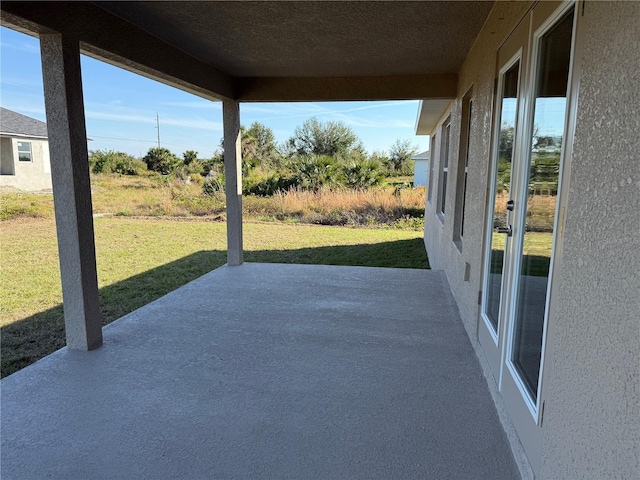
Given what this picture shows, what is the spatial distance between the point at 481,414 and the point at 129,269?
6173mm

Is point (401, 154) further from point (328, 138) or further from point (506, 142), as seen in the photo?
point (506, 142)

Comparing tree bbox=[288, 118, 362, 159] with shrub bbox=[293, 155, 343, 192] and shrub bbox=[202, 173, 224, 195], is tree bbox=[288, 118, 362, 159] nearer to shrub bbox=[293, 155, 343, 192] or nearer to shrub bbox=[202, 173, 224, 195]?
shrub bbox=[293, 155, 343, 192]

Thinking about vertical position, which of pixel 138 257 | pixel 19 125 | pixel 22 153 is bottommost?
pixel 138 257

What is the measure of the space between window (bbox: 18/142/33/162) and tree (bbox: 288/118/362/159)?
11.6m

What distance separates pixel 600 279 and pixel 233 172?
17.8 ft

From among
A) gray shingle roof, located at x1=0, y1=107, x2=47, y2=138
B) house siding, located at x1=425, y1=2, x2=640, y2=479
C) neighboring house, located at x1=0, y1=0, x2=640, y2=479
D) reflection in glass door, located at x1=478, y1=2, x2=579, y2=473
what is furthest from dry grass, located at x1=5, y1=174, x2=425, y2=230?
house siding, located at x1=425, y1=2, x2=640, y2=479

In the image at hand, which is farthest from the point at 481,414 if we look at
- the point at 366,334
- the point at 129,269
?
the point at 129,269

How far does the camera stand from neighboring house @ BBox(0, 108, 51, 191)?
1455cm

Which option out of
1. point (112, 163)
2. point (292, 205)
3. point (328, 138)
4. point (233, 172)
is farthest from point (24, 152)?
point (233, 172)

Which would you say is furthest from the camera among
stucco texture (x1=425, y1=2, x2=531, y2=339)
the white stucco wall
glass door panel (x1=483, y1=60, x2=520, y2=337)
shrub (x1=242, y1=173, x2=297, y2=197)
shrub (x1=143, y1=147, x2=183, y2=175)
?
shrub (x1=143, y1=147, x2=183, y2=175)

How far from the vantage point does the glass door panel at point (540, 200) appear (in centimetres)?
179

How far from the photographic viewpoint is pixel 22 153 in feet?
49.2

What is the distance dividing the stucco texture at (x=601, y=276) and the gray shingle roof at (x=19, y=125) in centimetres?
1780

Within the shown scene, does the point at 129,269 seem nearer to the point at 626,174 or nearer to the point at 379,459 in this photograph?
the point at 379,459
